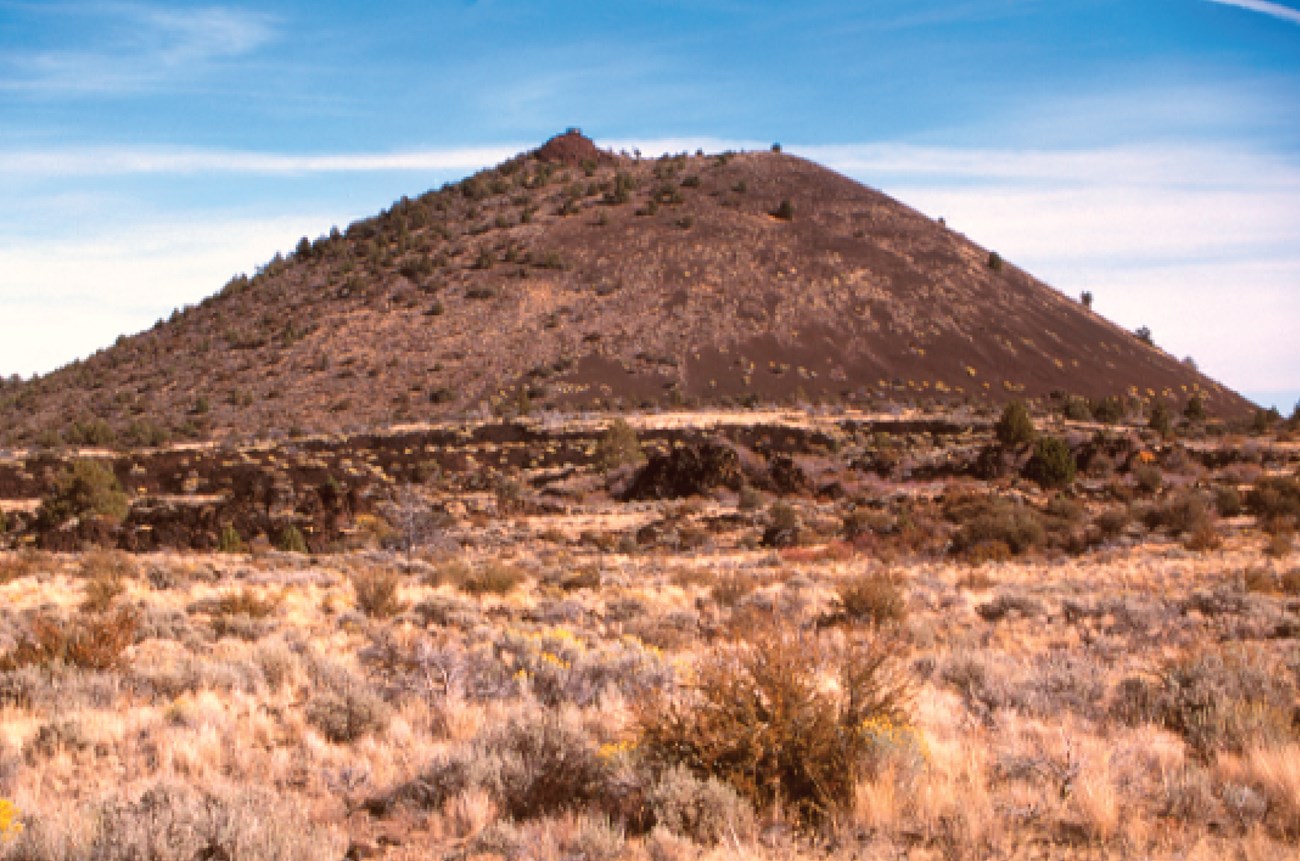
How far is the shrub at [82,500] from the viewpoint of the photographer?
25375 mm

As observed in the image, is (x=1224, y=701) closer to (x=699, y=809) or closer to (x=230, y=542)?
(x=699, y=809)

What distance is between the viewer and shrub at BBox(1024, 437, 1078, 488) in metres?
30.1

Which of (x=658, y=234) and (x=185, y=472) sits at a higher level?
(x=658, y=234)

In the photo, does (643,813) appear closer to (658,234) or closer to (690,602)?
(690,602)

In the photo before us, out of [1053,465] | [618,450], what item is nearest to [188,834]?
[1053,465]

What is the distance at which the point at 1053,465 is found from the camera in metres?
30.4

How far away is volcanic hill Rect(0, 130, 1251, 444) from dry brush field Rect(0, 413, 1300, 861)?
182 feet

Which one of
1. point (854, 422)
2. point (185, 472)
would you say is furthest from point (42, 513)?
point (854, 422)

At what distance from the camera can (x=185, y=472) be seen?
4206cm

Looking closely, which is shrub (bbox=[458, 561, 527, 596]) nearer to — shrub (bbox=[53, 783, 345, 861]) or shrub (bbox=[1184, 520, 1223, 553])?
shrub (bbox=[53, 783, 345, 861])

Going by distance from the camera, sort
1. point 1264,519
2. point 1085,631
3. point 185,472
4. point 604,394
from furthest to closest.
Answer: point 604,394
point 185,472
point 1264,519
point 1085,631

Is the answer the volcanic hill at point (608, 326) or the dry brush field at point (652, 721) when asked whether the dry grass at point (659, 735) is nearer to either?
the dry brush field at point (652, 721)

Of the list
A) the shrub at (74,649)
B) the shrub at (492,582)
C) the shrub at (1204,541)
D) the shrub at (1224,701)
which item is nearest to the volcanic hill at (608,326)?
the shrub at (1204,541)

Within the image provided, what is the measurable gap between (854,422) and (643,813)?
55184 millimetres
